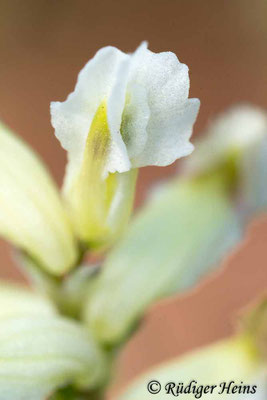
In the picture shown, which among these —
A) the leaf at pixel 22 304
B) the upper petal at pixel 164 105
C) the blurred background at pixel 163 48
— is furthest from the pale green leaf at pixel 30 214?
the blurred background at pixel 163 48

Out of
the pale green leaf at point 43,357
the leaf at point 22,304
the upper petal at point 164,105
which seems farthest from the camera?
the leaf at point 22,304

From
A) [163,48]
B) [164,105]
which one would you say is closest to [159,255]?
[164,105]

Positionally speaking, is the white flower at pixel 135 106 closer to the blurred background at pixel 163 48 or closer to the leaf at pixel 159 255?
the leaf at pixel 159 255

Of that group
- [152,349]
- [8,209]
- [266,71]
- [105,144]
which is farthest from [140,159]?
[266,71]

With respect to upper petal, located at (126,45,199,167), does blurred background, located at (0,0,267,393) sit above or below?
above

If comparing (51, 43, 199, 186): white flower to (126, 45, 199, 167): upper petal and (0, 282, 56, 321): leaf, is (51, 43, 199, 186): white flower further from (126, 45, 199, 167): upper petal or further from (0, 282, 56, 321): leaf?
(0, 282, 56, 321): leaf

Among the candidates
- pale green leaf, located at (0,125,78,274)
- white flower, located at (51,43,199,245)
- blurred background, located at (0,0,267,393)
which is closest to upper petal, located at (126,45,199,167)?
white flower, located at (51,43,199,245)
